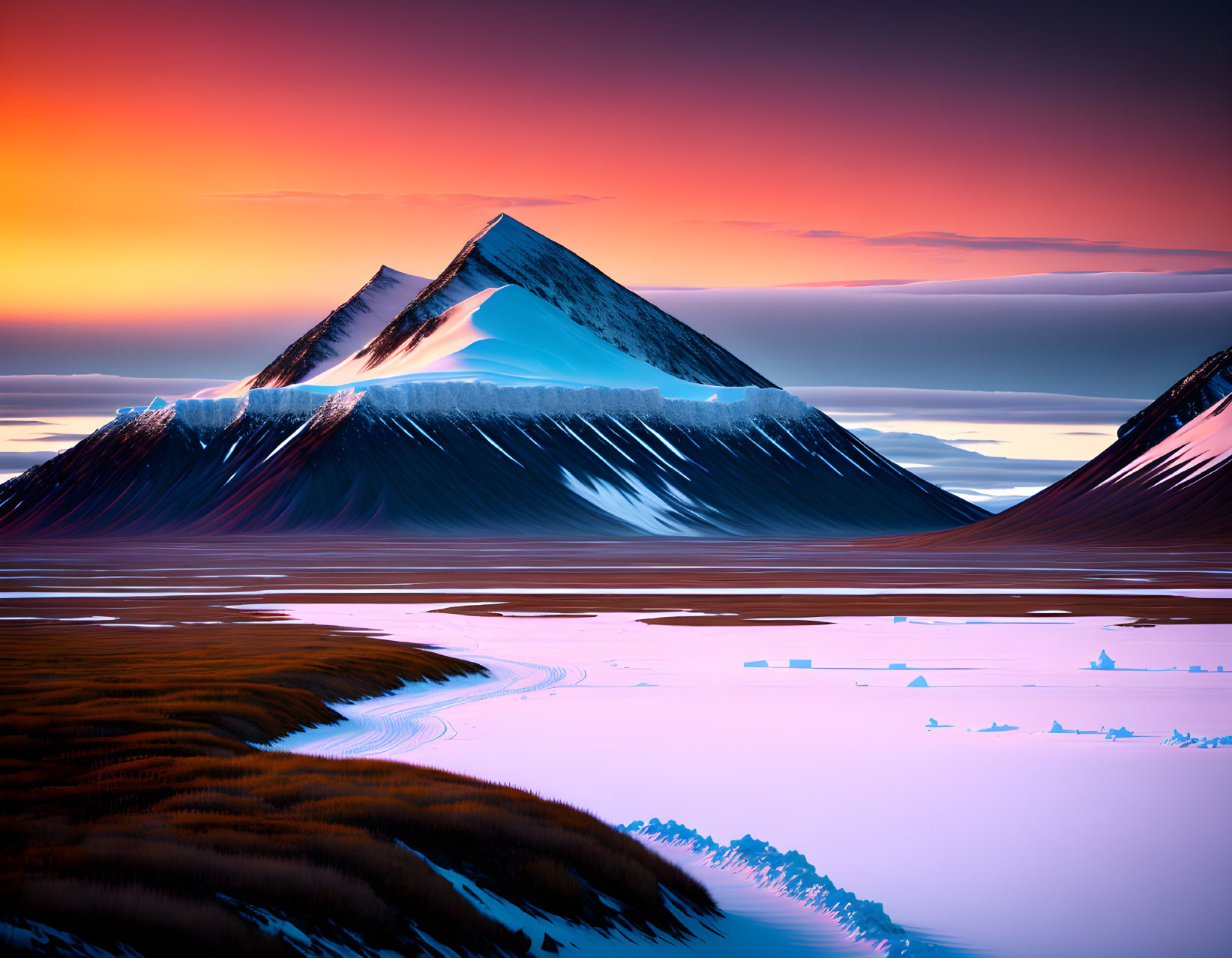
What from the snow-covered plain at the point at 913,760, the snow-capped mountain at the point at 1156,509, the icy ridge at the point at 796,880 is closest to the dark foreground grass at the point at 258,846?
the icy ridge at the point at 796,880

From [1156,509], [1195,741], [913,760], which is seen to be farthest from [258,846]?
[1156,509]

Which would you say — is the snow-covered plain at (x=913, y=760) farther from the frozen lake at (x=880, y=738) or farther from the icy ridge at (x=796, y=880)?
the icy ridge at (x=796, y=880)

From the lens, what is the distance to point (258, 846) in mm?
11992

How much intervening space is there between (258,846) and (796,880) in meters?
5.57

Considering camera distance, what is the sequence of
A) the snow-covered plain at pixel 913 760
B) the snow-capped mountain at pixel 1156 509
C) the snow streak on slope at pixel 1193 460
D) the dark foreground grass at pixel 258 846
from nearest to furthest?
the dark foreground grass at pixel 258 846 → the snow-covered plain at pixel 913 760 → the snow-capped mountain at pixel 1156 509 → the snow streak on slope at pixel 1193 460

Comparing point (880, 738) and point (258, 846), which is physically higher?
point (880, 738)

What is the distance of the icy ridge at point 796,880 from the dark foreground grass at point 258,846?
1.28 metres

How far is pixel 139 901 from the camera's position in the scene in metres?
9.80

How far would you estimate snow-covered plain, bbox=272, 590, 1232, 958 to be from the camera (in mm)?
13633

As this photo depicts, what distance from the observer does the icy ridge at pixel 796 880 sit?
12.1 m

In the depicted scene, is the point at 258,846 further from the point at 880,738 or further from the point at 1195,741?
the point at 1195,741

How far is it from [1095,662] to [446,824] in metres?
26.0

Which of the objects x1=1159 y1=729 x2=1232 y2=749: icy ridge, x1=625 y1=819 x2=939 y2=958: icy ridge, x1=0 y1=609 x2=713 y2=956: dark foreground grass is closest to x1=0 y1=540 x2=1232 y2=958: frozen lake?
x1=625 y1=819 x2=939 y2=958: icy ridge

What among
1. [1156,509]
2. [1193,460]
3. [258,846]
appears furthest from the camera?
[1193,460]
